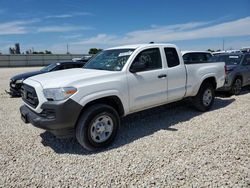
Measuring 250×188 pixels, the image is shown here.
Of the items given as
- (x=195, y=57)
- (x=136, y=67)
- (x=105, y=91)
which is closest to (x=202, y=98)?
(x=195, y=57)

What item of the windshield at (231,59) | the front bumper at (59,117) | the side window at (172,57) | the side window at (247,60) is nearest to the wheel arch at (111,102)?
the front bumper at (59,117)

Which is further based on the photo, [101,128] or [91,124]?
[101,128]

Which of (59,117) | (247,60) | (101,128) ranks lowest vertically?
(101,128)

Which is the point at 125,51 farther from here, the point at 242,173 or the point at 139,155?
the point at 242,173

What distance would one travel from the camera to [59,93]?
3586mm

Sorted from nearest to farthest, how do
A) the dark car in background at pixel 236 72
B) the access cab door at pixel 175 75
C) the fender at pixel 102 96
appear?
the fender at pixel 102 96, the access cab door at pixel 175 75, the dark car in background at pixel 236 72

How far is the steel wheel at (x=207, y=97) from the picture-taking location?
630 cm

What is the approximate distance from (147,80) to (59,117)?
1975 millimetres

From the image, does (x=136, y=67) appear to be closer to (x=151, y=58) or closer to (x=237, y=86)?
→ (x=151, y=58)

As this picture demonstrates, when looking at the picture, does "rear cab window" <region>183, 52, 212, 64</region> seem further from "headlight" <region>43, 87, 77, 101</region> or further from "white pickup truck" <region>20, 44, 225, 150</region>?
"headlight" <region>43, 87, 77, 101</region>

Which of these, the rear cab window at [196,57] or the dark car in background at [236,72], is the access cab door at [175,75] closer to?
the rear cab window at [196,57]

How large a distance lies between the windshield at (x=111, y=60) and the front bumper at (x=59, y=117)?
1.31m

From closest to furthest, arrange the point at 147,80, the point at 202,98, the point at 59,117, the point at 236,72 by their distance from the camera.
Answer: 1. the point at 59,117
2. the point at 147,80
3. the point at 202,98
4. the point at 236,72

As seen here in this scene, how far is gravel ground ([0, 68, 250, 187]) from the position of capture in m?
3.09
